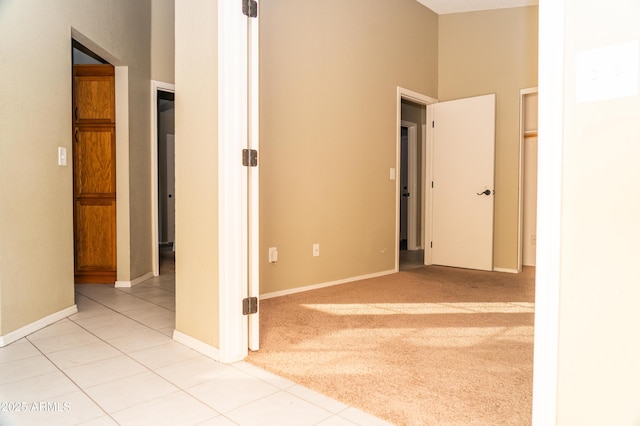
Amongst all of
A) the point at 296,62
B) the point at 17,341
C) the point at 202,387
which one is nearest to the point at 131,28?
the point at 296,62

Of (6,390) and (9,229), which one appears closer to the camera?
(6,390)

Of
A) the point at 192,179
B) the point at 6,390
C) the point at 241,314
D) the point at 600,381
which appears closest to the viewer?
the point at 600,381

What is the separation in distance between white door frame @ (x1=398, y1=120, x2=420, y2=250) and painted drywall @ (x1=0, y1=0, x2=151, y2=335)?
170 inches

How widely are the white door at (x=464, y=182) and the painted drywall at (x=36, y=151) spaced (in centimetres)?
358

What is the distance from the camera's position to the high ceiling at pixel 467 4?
4.35 m

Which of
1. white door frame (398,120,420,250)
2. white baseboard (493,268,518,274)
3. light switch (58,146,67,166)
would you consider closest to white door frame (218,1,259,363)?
light switch (58,146,67,166)

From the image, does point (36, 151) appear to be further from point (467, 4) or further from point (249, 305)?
point (467, 4)

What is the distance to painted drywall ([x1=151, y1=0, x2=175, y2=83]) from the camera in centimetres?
419

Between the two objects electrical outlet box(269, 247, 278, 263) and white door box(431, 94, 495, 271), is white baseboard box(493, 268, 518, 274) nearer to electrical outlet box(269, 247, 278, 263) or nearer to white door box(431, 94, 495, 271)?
white door box(431, 94, 495, 271)

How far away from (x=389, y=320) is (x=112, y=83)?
3.16 meters

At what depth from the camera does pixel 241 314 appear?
6.54 feet

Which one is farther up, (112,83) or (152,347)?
(112,83)

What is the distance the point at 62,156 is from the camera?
278 centimetres

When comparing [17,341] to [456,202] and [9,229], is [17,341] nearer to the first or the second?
[9,229]
